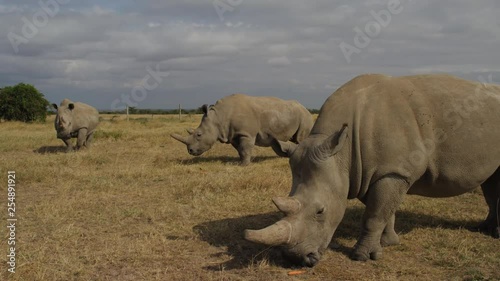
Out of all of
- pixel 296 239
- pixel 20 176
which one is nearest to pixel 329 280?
pixel 296 239

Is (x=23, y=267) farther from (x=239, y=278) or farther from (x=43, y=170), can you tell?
(x=43, y=170)

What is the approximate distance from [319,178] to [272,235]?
0.89 meters

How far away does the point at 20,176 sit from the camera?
8719 millimetres

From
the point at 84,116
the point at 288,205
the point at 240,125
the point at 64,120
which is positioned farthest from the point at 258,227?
the point at 84,116

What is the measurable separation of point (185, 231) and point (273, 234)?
86.6 inches

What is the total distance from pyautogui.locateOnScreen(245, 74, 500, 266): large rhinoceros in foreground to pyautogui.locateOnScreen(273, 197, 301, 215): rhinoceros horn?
10 millimetres

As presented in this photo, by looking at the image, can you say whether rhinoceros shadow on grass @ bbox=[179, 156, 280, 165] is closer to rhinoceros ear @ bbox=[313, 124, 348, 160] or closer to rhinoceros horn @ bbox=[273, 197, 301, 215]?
rhinoceros ear @ bbox=[313, 124, 348, 160]

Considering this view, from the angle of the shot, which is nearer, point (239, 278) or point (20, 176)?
point (239, 278)

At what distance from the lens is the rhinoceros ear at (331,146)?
14.2ft

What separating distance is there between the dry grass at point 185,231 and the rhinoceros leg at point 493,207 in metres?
0.23

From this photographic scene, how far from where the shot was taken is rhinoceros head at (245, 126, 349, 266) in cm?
403

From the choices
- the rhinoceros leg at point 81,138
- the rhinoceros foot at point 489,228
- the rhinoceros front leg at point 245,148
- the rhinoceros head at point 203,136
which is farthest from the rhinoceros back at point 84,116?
the rhinoceros foot at point 489,228

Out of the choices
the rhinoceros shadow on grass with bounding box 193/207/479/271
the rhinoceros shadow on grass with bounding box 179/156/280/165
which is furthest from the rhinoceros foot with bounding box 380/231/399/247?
the rhinoceros shadow on grass with bounding box 179/156/280/165

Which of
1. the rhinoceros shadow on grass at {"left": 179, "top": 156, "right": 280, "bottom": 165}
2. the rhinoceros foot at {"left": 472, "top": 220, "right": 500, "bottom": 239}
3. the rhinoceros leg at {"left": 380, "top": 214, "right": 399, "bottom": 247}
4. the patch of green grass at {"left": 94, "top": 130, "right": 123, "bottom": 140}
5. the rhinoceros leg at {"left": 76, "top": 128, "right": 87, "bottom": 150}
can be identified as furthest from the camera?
the patch of green grass at {"left": 94, "top": 130, "right": 123, "bottom": 140}
